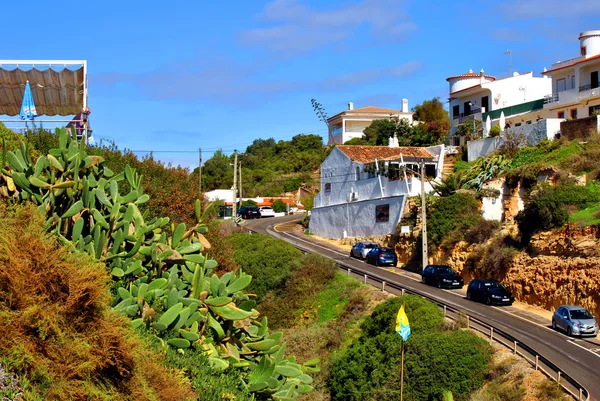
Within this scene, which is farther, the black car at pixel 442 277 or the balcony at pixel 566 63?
the balcony at pixel 566 63

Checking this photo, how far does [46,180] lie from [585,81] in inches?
1897

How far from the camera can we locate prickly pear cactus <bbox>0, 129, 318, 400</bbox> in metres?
8.07

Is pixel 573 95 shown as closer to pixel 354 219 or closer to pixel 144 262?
pixel 354 219

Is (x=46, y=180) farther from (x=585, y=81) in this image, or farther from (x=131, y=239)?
(x=585, y=81)

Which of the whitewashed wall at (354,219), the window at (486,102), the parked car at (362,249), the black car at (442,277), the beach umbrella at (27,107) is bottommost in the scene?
the black car at (442,277)

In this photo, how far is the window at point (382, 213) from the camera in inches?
1905

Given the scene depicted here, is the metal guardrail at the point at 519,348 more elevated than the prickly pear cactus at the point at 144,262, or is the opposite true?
the prickly pear cactus at the point at 144,262

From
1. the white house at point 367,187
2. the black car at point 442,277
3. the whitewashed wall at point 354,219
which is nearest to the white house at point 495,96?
the white house at point 367,187

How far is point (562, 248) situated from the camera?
32.2m

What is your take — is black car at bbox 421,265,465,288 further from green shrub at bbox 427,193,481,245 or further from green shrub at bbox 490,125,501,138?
green shrub at bbox 490,125,501,138

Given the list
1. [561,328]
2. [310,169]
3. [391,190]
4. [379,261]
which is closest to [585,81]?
[391,190]

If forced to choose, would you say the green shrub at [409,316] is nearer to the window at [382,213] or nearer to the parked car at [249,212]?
the window at [382,213]

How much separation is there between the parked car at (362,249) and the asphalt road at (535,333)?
2743 mm

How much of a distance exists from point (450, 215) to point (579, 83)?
1713cm
